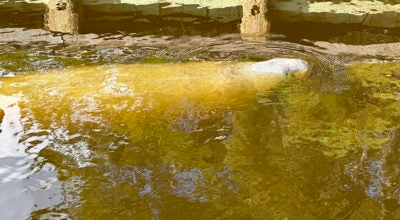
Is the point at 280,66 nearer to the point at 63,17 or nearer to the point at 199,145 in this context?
the point at 199,145

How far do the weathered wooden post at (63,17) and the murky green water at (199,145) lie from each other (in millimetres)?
2063

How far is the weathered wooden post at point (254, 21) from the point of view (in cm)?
740

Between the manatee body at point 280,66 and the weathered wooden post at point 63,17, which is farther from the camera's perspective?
the weathered wooden post at point 63,17

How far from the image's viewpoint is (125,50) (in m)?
6.75

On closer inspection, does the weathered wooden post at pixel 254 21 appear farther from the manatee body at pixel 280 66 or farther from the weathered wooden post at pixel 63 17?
the weathered wooden post at pixel 63 17

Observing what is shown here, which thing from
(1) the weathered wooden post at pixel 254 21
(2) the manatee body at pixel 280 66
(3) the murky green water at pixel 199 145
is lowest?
(3) the murky green water at pixel 199 145

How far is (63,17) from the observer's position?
310 inches

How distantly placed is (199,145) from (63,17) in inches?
191

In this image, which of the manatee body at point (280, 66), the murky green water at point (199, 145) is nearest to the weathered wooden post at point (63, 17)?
the murky green water at point (199, 145)

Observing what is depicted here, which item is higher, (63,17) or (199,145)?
(63,17)

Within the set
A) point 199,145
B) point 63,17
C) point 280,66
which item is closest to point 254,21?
point 280,66

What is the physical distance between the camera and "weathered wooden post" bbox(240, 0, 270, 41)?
7.40 m

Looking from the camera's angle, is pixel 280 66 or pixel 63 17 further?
pixel 63 17

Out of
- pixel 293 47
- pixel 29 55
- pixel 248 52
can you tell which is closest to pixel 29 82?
pixel 29 55
